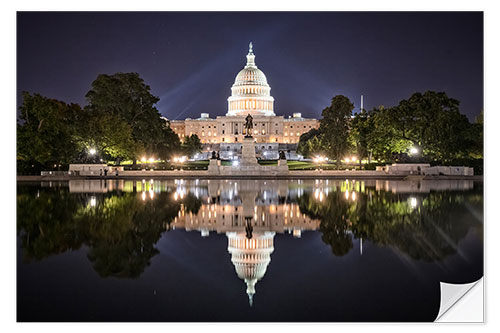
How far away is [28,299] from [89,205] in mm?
11664

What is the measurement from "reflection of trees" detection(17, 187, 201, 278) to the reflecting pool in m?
0.04

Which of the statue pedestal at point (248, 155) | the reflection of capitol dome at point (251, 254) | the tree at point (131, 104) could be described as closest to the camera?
the reflection of capitol dome at point (251, 254)

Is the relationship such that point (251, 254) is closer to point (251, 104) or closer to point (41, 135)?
point (41, 135)

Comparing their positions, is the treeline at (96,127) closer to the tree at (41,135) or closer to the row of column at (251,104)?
the tree at (41,135)

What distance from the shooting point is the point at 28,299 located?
29.1 feet

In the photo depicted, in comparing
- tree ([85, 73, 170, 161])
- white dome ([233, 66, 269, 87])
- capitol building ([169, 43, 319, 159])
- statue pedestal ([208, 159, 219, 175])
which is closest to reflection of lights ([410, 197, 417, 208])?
statue pedestal ([208, 159, 219, 175])

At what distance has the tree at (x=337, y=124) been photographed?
5525 centimetres

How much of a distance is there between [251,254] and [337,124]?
150 ft

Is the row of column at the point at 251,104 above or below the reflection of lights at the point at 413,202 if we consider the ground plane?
above

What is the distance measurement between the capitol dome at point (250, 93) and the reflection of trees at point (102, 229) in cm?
12077

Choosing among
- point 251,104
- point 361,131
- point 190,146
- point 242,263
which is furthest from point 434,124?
point 251,104

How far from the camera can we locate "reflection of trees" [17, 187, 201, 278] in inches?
437

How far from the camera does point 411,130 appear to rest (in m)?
49.1

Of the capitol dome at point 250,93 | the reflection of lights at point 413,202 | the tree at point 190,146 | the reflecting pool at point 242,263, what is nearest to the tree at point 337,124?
the tree at point 190,146
